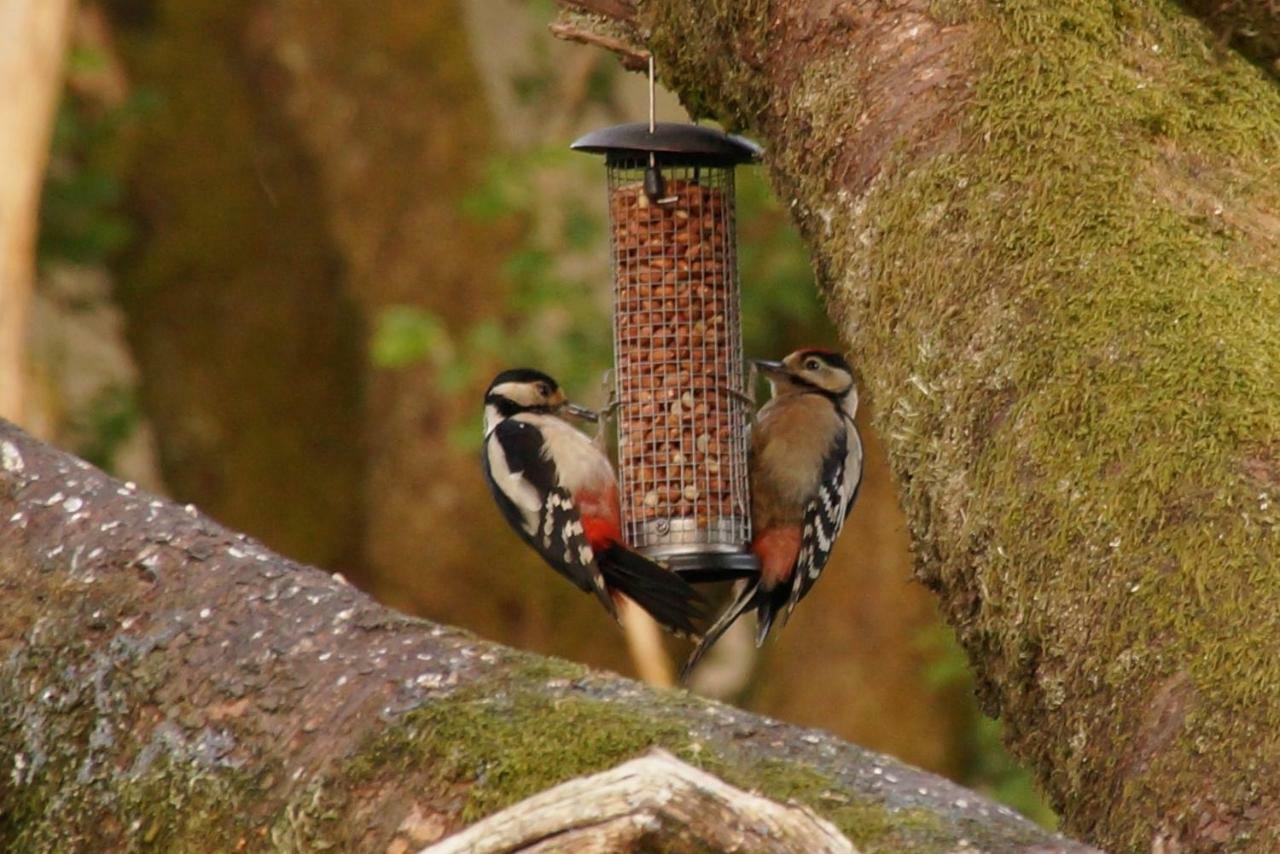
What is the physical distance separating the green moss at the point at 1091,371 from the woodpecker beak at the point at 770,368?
1669mm

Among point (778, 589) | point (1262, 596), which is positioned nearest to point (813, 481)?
point (778, 589)

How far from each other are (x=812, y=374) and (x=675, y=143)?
108 cm

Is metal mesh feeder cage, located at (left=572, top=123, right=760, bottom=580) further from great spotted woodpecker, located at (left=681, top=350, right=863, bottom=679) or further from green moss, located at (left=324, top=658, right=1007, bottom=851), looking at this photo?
green moss, located at (left=324, top=658, right=1007, bottom=851)

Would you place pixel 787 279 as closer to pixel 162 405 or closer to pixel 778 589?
pixel 162 405

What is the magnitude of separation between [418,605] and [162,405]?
1.70 metres

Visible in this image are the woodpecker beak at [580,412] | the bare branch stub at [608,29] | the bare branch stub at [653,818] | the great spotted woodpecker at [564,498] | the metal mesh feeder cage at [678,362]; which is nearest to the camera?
the bare branch stub at [653,818]

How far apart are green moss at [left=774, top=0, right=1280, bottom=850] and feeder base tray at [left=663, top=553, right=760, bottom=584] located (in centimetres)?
130

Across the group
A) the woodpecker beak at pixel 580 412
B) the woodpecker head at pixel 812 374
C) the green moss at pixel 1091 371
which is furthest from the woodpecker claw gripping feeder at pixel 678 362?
the green moss at pixel 1091 371

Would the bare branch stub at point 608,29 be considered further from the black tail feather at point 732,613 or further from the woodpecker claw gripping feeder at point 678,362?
the black tail feather at point 732,613

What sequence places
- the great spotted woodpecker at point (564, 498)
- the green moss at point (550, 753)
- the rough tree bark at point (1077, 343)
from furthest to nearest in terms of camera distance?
the great spotted woodpecker at point (564, 498)
the rough tree bark at point (1077, 343)
the green moss at point (550, 753)

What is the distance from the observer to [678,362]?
444cm

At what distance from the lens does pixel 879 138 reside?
117 inches

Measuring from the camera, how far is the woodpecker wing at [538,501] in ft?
14.6

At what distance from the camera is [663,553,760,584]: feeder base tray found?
431cm
